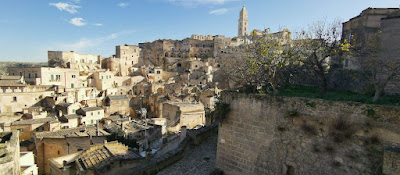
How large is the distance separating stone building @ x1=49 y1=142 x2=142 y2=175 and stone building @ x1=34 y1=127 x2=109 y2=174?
4.26m

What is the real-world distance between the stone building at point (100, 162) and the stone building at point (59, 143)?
4.26 meters

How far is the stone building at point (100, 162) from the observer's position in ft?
30.7

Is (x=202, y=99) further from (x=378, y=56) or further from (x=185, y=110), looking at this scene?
(x=378, y=56)

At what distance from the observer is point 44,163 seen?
17.0 meters

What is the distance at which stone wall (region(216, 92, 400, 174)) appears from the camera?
14.5 feet

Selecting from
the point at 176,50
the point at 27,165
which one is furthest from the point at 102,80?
the point at 27,165

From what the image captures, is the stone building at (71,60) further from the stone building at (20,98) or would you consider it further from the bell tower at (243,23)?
the bell tower at (243,23)

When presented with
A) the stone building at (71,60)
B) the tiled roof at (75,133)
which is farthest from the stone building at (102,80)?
the tiled roof at (75,133)

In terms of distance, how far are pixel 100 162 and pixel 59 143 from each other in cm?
921

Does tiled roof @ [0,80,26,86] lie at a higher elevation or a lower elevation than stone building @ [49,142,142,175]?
higher

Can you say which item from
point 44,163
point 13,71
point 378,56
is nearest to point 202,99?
point 44,163

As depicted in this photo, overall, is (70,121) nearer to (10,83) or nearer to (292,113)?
(10,83)

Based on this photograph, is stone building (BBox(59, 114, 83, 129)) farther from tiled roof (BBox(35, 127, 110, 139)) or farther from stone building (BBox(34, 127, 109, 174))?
stone building (BBox(34, 127, 109, 174))

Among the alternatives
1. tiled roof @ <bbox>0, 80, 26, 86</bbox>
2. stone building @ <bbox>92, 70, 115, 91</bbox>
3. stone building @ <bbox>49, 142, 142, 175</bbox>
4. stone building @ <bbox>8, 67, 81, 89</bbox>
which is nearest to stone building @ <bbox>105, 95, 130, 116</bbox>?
stone building @ <bbox>92, 70, 115, 91</bbox>
